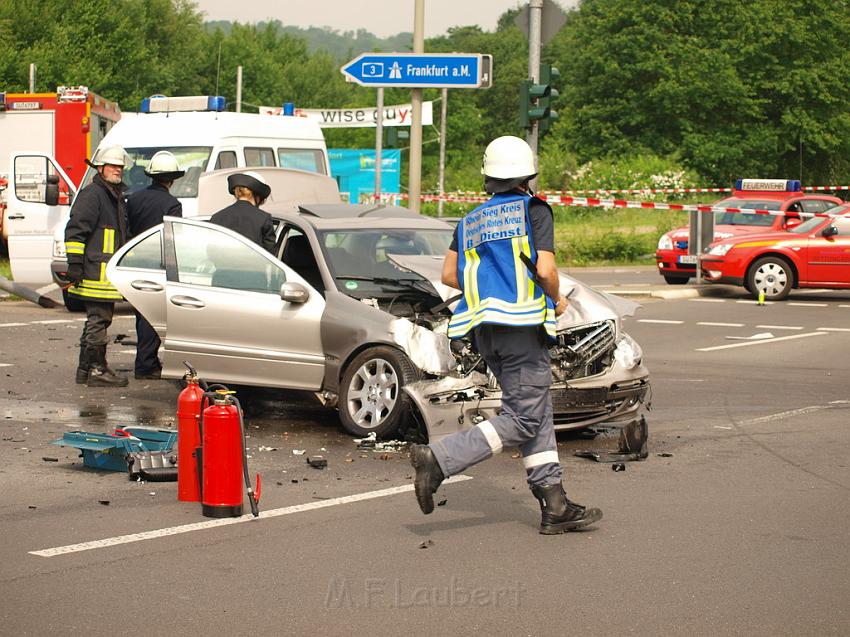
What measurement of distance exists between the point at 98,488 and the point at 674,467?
3.37 m

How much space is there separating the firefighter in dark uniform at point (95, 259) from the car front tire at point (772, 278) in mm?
11896

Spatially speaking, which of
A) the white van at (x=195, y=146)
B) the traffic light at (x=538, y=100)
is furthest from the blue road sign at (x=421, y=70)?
the white van at (x=195, y=146)

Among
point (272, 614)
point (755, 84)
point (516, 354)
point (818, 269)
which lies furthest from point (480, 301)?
point (755, 84)

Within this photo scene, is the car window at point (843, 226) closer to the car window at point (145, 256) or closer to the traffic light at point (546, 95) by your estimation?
the traffic light at point (546, 95)

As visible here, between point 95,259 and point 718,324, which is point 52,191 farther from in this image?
point 718,324

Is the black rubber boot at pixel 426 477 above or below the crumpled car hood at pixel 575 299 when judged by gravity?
below

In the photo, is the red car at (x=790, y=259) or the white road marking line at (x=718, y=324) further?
the red car at (x=790, y=259)

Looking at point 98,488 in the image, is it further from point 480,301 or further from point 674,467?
point 674,467

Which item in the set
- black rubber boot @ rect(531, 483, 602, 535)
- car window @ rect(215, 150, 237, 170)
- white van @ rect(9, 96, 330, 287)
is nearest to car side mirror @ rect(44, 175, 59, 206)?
white van @ rect(9, 96, 330, 287)

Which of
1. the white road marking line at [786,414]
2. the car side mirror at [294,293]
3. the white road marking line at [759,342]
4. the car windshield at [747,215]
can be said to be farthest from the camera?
the car windshield at [747,215]

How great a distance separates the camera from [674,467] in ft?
27.0

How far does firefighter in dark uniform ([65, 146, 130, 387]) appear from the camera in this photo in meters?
11.3

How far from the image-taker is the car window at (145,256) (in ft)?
33.9

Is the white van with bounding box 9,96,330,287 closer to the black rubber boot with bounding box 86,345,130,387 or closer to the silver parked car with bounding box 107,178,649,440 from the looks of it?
the black rubber boot with bounding box 86,345,130,387
